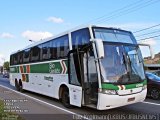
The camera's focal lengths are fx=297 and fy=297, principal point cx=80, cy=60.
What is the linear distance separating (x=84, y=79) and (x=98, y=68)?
1.07 meters

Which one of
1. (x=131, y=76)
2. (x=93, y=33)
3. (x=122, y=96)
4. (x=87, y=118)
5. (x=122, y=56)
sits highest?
(x=93, y=33)

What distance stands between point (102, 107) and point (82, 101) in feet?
4.32

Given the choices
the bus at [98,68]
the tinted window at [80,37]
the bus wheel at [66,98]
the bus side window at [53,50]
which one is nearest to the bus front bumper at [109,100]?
the bus at [98,68]

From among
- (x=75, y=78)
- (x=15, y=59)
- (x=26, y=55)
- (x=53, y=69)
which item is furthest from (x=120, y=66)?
(x=15, y=59)

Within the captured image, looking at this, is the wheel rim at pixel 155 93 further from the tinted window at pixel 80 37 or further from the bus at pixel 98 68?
the tinted window at pixel 80 37

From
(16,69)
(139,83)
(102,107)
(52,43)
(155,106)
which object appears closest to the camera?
(102,107)

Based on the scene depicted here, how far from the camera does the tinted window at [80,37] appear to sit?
1144cm

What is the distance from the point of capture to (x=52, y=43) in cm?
1513

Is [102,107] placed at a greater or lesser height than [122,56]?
lesser

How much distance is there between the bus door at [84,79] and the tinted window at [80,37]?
36cm

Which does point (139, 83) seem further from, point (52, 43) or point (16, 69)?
point (16, 69)

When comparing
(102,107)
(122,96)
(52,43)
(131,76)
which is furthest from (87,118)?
(52,43)

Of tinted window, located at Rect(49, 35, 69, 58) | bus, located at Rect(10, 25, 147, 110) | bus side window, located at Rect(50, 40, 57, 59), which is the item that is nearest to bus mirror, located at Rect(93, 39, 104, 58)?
bus, located at Rect(10, 25, 147, 110)

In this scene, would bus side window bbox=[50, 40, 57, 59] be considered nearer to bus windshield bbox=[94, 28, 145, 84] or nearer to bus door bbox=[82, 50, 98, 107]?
bus door bbox=[82, 50, 98, 107]
